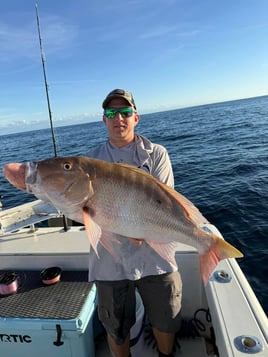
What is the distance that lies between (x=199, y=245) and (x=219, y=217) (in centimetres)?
665

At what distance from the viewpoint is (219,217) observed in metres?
8.44

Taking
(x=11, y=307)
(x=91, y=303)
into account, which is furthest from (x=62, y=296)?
(x=11, y=307)

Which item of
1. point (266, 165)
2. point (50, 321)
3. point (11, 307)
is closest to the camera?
point (50, 321)

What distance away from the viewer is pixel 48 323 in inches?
102

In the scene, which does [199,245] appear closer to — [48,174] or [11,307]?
[48,174]

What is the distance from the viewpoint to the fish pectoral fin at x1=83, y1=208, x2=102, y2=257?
189cm

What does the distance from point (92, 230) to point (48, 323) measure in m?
1.27

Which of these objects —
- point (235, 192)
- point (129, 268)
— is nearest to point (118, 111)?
point (129, 268)

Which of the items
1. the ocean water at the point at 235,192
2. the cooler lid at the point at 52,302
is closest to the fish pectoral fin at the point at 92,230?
the cooler lid at the point at 52,302

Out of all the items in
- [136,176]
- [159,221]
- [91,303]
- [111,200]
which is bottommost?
[91,303]

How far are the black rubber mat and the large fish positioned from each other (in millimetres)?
1123

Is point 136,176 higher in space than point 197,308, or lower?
higher

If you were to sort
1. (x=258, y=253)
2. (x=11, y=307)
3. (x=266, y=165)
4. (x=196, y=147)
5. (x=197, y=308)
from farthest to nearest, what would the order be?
(x=196, y=147) → (x=266, y=165) → (x=258, y=253) → (x=197, y=308) → (x=11, y=307)

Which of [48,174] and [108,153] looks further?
[108,153]
